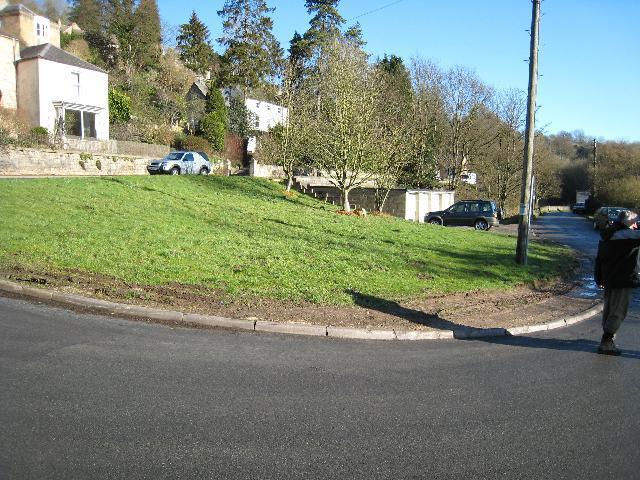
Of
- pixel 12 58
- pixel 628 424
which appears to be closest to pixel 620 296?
pixel 628 424

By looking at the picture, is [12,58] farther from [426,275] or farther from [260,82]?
[426,275]

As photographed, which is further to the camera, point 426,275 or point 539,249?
point 539,249

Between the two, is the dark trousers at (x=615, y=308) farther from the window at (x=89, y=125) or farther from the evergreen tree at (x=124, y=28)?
the evergreen tree at (x=124, y=28)

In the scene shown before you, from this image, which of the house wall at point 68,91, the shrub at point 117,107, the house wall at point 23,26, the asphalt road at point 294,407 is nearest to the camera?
the asphalt road at point 294,407

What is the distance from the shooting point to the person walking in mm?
6883

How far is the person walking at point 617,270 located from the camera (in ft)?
22.6

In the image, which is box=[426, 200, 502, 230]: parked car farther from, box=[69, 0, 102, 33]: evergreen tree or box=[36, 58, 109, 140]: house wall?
box=[69, 0, 102, 33]: evergreen tree

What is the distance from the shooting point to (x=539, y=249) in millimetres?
19922

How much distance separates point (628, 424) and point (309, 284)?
5.82 m

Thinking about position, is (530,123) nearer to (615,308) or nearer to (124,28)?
(615,308)

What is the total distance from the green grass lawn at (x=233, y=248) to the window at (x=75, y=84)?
24.8 m

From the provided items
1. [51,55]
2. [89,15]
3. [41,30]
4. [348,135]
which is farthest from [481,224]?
[89,15]

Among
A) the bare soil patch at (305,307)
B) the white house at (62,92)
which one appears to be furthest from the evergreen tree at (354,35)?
the bare soil patch at (305,307)

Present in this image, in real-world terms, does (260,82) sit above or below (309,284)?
above
